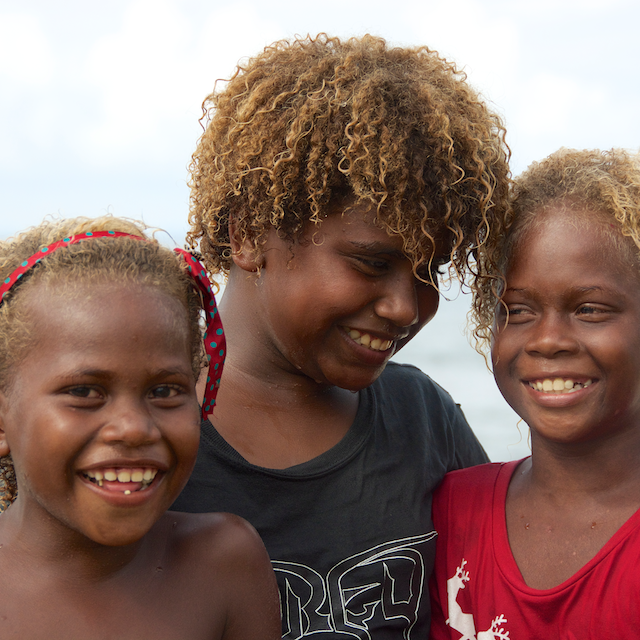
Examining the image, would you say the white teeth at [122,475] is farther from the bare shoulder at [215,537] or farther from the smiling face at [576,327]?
the smiling face at [576,327]

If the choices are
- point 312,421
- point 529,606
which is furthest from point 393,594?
point 312,421

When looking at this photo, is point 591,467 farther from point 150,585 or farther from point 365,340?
point 150,585

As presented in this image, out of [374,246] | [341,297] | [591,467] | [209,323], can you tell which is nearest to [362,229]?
[374,246]

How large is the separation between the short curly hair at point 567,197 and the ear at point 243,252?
0.58m

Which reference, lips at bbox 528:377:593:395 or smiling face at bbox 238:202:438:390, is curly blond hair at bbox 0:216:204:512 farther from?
lips at bbox 528:377:593:395

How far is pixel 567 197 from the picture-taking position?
2.01m

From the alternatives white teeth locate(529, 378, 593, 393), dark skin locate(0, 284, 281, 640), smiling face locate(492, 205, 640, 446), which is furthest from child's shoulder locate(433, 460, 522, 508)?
dark skin locate(0, 284, 281, 640)

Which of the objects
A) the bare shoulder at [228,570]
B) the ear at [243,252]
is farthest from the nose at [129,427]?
the ear at [243,252]

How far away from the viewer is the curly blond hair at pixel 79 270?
1542mm

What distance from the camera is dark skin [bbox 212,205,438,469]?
6.14 ft

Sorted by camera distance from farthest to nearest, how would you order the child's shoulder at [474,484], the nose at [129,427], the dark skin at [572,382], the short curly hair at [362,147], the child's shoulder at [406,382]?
the child's shoulder at [406,382], the child's shoulder at [474,484], the dark skin at [572,382], the short curly hair at [362,147], the nose at [129,427]

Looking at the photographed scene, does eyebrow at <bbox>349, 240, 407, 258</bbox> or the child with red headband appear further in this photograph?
eyebrow at <bbox>349, 240, 407, 258</bbox>

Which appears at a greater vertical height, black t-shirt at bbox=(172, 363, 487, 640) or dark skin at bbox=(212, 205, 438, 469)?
dark skin at bbox=(212, 205, 438, 469)

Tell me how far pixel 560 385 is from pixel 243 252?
2.85 feet
